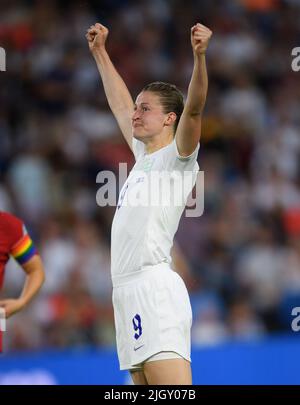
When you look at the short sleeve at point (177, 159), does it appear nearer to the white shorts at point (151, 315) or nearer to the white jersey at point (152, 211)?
the white jersey at point (152, 211)

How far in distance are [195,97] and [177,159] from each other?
0.40 meters

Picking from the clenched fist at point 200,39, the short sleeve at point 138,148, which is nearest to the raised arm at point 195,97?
the clenched fist at point 200,39

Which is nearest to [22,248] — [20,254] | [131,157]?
[20,254]

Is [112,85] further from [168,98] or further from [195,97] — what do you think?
[195,97]

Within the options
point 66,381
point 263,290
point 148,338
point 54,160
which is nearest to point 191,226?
point 263,290

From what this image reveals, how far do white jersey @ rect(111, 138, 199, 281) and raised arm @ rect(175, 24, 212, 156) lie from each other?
0.11 metres

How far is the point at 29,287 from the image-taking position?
5.78 meters

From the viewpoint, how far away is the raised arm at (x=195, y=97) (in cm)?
465

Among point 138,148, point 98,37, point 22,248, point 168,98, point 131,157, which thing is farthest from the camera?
point 131,157

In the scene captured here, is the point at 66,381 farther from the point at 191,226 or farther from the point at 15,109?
the point at 15,109

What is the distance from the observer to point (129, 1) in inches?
479

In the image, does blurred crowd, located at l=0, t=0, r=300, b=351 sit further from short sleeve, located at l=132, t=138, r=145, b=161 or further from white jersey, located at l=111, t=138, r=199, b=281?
white jersey, located at l=111, t=138, r=199, b=281

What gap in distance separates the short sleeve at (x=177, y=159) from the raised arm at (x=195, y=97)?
0.05 metres

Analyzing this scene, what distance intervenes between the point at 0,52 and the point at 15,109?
0.60m
